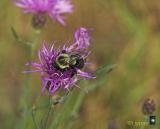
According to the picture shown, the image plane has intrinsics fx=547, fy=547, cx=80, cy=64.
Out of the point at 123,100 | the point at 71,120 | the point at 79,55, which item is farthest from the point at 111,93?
the point at 79,55

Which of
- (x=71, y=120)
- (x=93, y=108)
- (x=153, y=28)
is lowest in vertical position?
(x=71, y=120)

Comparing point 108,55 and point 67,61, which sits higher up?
point 108,55

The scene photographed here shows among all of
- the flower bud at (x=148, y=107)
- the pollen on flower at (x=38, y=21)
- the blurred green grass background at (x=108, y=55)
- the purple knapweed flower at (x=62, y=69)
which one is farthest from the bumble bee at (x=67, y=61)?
the blurred green grass background at (x=108, y=55)

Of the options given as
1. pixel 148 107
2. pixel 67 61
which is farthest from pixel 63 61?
pixel 148 107

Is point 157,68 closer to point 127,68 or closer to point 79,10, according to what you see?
point 127,68

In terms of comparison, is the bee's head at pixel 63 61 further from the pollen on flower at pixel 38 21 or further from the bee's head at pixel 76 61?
the pollen on flower at pixel 38 21

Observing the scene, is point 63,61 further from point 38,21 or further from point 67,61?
point 38,21

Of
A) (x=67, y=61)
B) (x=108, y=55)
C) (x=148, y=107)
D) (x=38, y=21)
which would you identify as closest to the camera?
(x=67, y=61)
